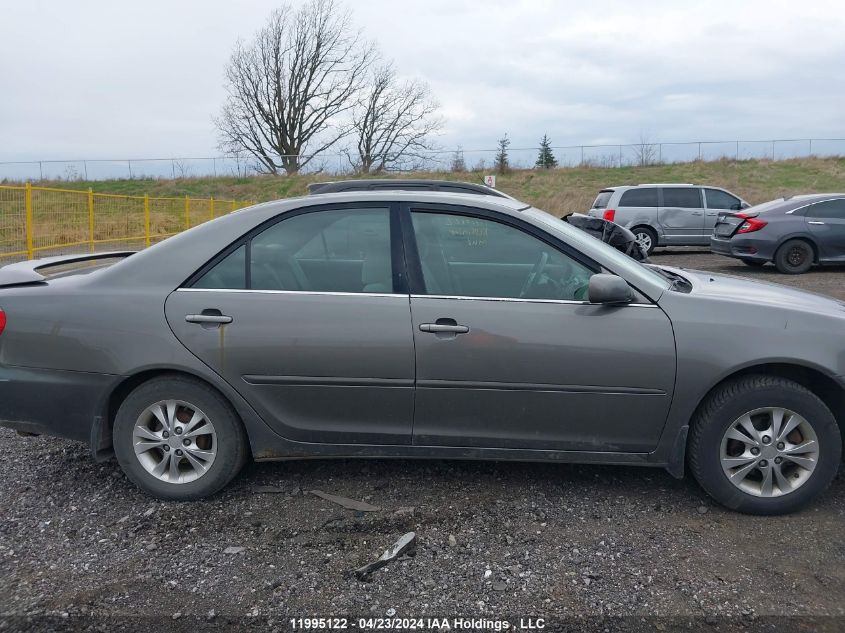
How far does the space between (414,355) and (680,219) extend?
14873mm

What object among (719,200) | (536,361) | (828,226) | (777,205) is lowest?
(536,361)

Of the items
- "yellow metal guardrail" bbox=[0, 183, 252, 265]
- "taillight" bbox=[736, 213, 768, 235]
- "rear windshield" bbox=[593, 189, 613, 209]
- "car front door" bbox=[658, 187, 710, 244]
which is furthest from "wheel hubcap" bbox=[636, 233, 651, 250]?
"yellow metal guardrail" bbox=[0, 183, 252, 265]

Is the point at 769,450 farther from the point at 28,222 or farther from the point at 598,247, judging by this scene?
the point at 28,222

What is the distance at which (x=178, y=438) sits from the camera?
353cm

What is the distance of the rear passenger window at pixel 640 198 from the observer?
1673 centimetres

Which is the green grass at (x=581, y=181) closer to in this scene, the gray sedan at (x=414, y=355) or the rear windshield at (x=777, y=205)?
the rear windshield at (x=777, y=205)

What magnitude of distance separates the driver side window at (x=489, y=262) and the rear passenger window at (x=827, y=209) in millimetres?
11049

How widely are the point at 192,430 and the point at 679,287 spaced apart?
2563mm

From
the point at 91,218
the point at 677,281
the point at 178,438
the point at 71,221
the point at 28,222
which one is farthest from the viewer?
the point at 91,218

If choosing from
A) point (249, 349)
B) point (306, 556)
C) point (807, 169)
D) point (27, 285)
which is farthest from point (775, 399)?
point (807, 169)

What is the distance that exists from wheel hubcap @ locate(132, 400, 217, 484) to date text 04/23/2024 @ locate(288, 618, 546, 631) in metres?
1.22

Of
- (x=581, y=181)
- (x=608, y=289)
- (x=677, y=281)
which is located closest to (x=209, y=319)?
(x=608, y=289)

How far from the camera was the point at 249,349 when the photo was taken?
3.43 metres

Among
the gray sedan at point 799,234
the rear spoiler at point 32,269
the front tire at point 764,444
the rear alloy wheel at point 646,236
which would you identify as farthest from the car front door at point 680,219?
the rear spoiler at point 32,269
